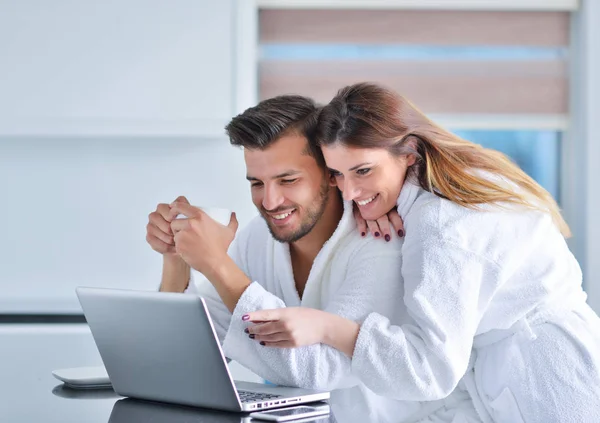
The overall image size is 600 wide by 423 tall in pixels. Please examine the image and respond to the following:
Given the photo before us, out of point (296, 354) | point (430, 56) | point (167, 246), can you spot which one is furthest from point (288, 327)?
point (430, 56)

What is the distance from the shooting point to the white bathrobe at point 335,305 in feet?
4.74

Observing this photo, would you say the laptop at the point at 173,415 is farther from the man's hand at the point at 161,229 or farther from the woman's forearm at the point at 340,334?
the man's hand at the point at 161,229

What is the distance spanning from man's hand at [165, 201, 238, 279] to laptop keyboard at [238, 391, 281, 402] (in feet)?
0.88

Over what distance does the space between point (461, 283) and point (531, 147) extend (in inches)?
103

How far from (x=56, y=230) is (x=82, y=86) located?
25.4 inches

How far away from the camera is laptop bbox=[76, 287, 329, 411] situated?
128cm

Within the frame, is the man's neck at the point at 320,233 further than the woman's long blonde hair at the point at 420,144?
Yes

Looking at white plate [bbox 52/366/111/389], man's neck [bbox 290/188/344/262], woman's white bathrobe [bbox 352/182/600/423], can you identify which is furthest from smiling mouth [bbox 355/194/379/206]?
white plate [bbox 52/366/111/389]

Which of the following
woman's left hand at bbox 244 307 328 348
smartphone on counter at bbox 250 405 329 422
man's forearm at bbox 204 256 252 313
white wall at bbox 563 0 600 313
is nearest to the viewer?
smartphone on counter at bbox 250 405 329 422

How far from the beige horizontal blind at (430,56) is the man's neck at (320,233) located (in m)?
1.81

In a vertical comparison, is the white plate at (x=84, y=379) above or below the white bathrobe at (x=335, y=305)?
below

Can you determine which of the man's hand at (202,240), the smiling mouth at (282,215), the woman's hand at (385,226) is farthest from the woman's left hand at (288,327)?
the smiling mouth at (282,215)

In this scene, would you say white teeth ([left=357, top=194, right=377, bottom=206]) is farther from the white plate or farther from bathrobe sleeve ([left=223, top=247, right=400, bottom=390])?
the white plate

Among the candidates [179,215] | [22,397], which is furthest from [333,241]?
[22,397]
